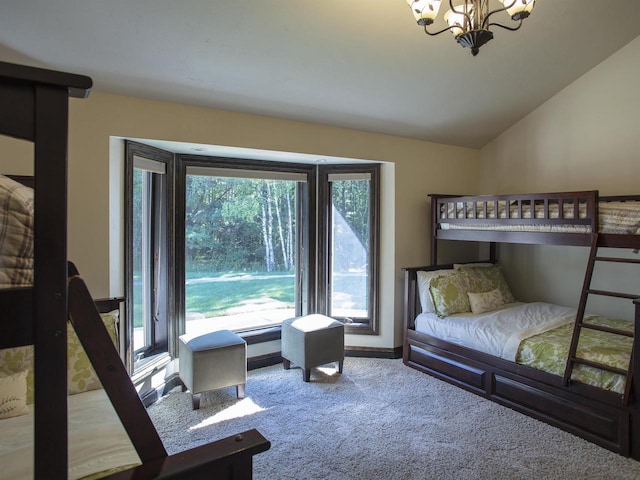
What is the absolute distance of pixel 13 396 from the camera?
1.84m

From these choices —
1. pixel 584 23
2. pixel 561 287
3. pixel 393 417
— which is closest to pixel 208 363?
pixel 393 417

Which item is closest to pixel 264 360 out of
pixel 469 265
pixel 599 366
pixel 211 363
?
pixel 211 363

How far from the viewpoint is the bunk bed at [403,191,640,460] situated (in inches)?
96.4

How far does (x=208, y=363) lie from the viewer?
9.76 feet

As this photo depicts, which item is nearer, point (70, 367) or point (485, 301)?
point (70, 367)

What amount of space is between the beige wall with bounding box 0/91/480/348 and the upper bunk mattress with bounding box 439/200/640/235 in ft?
1.55

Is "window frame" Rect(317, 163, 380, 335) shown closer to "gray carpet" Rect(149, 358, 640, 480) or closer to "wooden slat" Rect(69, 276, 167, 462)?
"gray carpet" Rect(149, 358, 640, 480)

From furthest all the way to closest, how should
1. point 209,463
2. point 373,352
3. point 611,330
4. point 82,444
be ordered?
point 373,352 < point 611,330 < point 82,444 < point 209,463

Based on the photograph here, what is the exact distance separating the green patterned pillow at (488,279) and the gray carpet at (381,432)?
1.14m

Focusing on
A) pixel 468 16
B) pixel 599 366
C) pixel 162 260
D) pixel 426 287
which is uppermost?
pixel 468 16

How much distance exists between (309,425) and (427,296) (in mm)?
1675

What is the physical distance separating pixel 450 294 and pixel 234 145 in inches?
92.2

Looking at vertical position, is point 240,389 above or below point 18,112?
below

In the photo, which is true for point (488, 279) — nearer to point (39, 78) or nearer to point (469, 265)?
point (469, 265)
